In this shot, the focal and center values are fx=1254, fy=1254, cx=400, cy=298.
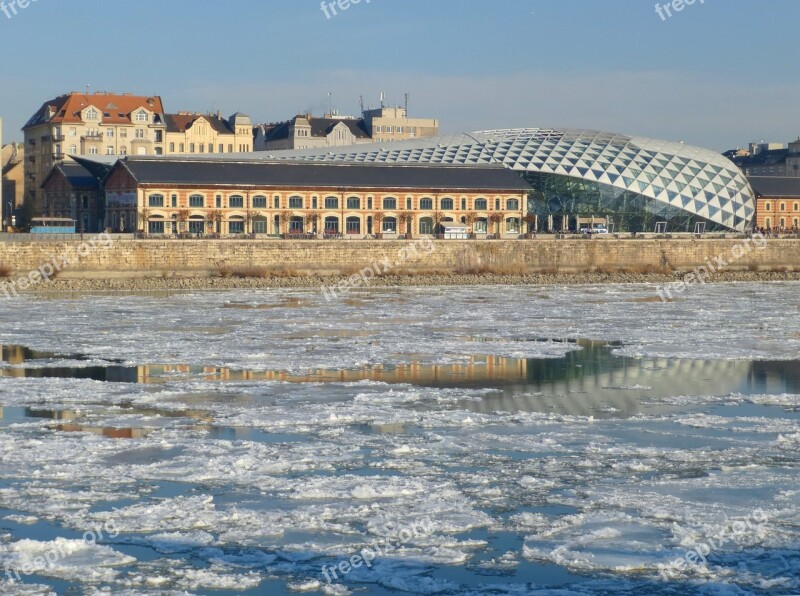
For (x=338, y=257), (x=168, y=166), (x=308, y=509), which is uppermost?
(x=168, y=166)

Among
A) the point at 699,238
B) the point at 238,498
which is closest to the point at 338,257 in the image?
the point at 699,238

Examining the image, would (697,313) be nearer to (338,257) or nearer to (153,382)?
(153,382)

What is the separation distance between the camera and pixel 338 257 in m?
78.7

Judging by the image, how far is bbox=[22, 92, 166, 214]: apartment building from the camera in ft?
410

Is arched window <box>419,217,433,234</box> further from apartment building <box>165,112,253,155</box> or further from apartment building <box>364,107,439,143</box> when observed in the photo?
apartment building <box>364,107,439,143</box>

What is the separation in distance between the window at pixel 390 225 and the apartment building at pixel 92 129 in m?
41.9

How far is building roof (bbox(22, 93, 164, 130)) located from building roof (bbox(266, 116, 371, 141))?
20.0 m

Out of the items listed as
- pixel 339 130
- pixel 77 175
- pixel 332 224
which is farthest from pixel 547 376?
pixel 339 130

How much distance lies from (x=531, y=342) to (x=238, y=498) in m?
21.6

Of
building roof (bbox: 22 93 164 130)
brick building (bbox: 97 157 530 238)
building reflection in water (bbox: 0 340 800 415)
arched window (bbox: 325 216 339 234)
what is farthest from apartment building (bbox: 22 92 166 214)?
building reflection in water (bbox: 0 340 800 415)

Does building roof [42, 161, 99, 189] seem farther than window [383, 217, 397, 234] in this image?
Yes

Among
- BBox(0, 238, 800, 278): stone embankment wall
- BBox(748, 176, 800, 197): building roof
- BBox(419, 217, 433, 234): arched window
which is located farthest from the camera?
BBox(748, 176, 800, 197): building roof

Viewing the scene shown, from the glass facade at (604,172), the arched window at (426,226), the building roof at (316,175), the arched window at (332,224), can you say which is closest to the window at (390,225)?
the arched window at (426,226)

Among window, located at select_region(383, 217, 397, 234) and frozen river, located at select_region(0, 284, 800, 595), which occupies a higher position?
window, located at select_region(383, 217, 397, 234)
